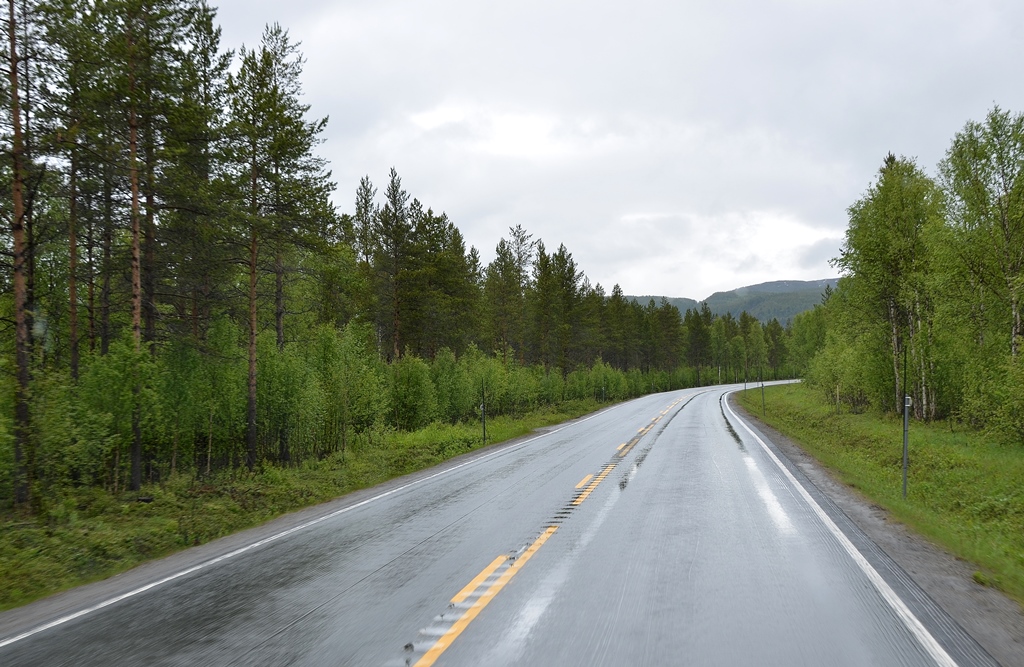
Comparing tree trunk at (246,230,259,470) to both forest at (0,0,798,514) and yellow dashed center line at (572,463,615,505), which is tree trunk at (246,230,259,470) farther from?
yellow dashed center line at (572,463,615,505)

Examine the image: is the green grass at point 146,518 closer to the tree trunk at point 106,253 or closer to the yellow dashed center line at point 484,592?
the yellow dashed center line at point 484,592

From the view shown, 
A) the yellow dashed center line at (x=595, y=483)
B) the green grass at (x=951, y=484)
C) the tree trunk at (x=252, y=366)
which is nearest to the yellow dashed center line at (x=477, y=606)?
the yellow dashed center line at (x=595, y=483)

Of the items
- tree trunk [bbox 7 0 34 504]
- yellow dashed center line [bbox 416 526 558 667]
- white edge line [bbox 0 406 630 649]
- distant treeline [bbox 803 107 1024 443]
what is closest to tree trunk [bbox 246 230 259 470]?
white edge line [bbox 0 406 630 649]

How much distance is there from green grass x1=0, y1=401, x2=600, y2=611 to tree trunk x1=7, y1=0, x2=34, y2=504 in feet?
2.10

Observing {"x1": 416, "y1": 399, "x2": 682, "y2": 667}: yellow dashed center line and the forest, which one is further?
the forest

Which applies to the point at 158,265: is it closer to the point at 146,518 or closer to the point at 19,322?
the point at 19,322

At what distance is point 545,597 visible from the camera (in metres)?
5.29

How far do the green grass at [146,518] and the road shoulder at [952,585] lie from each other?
28.6ft

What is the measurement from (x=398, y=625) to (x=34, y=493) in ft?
26.7

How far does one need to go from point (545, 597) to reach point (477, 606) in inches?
24.9

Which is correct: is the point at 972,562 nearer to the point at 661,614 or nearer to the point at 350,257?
the point at 661,614

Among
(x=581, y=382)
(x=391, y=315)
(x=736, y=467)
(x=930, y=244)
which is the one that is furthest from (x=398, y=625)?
(x=581, y=382)

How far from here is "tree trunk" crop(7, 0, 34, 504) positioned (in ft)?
31.1

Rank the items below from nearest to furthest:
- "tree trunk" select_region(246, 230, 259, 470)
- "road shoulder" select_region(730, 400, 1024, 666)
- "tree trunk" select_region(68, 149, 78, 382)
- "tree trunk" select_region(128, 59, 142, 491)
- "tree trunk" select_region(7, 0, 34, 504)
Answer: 1. "road shoulder" select_region(730, 400, 1024, 666)
2. "tree trunk" select_region(7, 0, 34, 504)
3. "tree trunk" select_region(128, 59, 142, 491)
4. "tree trunk" select_region(68, 149, 78, 382)
5. "tree trunk" select_region(246, 230, 259, 470)
